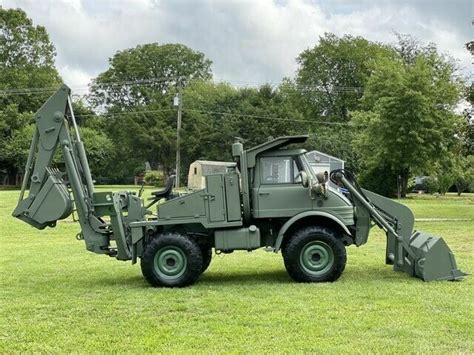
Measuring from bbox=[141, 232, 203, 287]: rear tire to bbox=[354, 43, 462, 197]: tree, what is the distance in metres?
29.0

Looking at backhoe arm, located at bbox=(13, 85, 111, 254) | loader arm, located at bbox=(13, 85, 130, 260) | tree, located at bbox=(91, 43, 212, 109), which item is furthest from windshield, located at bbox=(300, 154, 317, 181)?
tree, located at bbox=(91, 43, 212, 109)

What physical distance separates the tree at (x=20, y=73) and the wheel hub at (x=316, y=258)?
54288 millimetres

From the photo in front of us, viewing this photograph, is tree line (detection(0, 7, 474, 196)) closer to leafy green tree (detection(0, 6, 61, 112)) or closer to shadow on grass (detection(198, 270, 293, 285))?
leafy green tree (detection(0, 6, 61, 112))

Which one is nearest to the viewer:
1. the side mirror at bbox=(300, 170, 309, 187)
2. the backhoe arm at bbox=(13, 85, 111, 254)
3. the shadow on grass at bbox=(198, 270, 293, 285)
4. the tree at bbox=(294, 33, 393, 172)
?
the side mirror at bbox=(300, 170, 309, 187)

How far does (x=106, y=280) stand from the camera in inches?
435

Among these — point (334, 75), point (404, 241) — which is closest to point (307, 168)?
point (404, 241)

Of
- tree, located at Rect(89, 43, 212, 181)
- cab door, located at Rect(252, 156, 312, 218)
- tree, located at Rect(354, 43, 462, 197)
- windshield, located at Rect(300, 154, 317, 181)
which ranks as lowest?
cab door, located at Rect(252, 156, 312, 218)

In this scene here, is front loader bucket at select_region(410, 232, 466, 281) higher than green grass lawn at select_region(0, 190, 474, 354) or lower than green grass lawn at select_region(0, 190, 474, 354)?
higher

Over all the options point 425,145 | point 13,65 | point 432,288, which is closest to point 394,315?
point 432,288

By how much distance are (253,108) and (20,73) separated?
23.6m

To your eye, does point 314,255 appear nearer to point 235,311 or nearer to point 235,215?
point 235,215

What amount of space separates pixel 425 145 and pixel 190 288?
3091 centimetres

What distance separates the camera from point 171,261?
33.0 feet

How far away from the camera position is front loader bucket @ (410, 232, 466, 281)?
10070 millimetres
